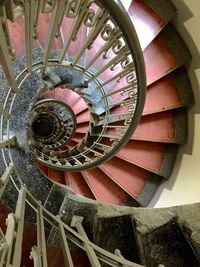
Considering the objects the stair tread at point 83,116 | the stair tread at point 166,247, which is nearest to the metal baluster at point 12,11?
the stair tread at point 166,247

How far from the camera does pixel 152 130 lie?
4.73 meters

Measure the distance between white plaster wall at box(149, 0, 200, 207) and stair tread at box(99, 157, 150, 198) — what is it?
29 cm

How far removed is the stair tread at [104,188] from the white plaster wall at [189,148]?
20.3 inches

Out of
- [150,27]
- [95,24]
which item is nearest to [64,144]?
[150,27]

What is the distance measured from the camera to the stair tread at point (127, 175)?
489cm

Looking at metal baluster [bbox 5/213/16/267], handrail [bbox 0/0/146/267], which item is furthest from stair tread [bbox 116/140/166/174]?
Answer: metal baluster [bbox 5/213/16/267]

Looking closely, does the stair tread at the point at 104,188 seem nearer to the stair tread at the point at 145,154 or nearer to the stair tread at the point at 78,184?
the stair tread at the point at 78,184

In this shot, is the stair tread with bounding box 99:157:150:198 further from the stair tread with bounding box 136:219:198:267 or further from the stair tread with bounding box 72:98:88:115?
the stair tread with bounding box 136:219:198:267

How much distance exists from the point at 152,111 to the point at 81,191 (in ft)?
5.50

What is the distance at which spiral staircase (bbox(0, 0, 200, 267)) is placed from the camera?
6.89ft

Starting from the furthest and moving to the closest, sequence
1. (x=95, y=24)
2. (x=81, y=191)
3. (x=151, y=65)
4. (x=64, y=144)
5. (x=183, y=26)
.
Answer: (x=64, y=144), (x=81, y=191), (x=151, y=65), (x=183, y=26), (x=95, y=24)

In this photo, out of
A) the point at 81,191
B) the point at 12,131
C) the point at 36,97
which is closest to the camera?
the point at 12,131

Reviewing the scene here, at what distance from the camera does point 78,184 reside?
17.0ft

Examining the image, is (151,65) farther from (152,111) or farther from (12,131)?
(12,131)
